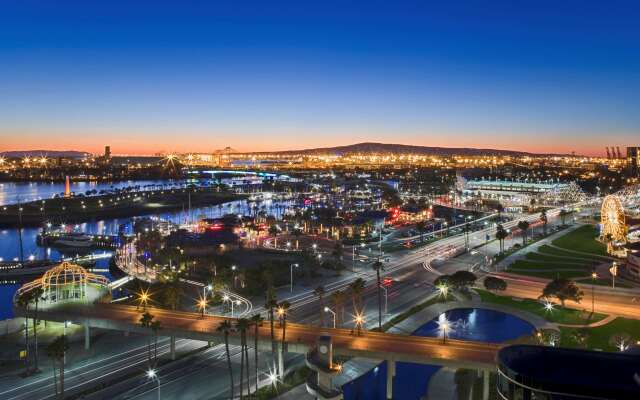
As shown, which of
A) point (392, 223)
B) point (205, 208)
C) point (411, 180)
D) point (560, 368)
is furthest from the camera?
point (411, 180)

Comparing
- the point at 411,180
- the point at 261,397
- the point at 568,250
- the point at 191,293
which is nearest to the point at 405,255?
the point at 568,250

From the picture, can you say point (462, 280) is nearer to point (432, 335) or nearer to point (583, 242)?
point (432, 335)

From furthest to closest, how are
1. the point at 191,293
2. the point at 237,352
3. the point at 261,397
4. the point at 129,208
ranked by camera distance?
the point at 129,208, the point at 191,293, the point at 237,352, the point at 261,397

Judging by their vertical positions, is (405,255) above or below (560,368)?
below

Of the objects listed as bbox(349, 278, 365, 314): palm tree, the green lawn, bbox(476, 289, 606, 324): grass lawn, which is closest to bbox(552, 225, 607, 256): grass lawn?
the green lawn

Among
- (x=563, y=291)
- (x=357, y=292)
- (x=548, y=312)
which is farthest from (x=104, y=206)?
(x=563, y=291)

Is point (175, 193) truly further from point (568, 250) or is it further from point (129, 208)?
point (568, 250)
